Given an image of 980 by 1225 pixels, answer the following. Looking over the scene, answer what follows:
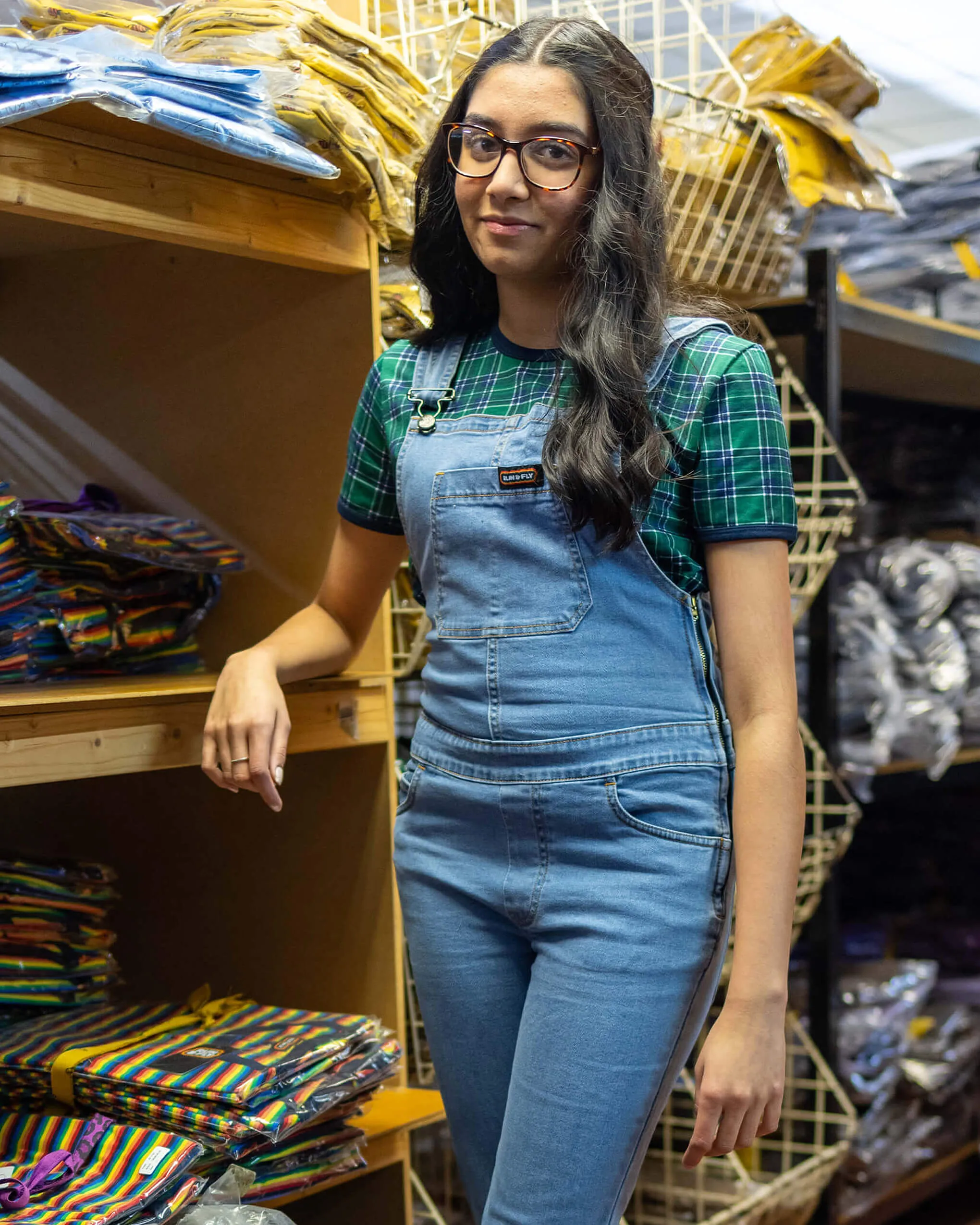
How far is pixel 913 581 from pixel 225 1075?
63.9 inches

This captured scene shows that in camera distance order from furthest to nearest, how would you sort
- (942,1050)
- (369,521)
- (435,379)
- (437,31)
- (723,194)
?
(942,1050) < (723,194) < (437,31) < (369,521) < (435,379)

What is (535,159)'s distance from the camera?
3.77ft

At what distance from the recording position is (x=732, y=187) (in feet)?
6.15

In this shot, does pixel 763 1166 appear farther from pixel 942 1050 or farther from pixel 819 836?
pixel 942 1050

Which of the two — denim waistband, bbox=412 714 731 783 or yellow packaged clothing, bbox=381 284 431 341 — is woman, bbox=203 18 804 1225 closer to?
denim waistband, bbox=412 714 731 783

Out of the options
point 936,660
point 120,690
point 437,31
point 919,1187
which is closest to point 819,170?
point 437,31

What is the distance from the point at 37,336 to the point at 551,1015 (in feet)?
3.63

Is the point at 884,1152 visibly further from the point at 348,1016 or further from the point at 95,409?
the point at 95,409

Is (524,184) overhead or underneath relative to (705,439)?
overhead

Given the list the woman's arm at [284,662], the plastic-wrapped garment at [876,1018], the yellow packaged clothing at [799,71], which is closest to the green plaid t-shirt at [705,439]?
the woman's arm at [284,662]

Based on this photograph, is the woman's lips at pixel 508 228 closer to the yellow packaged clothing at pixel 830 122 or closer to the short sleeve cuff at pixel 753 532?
the short sleeve cuff at pixel 753 532

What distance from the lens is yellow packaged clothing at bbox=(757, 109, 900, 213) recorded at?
188cm

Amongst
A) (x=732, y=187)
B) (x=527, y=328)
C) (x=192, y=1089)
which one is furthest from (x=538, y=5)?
(x=192, y=1089)

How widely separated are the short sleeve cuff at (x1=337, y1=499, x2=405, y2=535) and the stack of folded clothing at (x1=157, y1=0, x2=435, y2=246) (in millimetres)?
354
